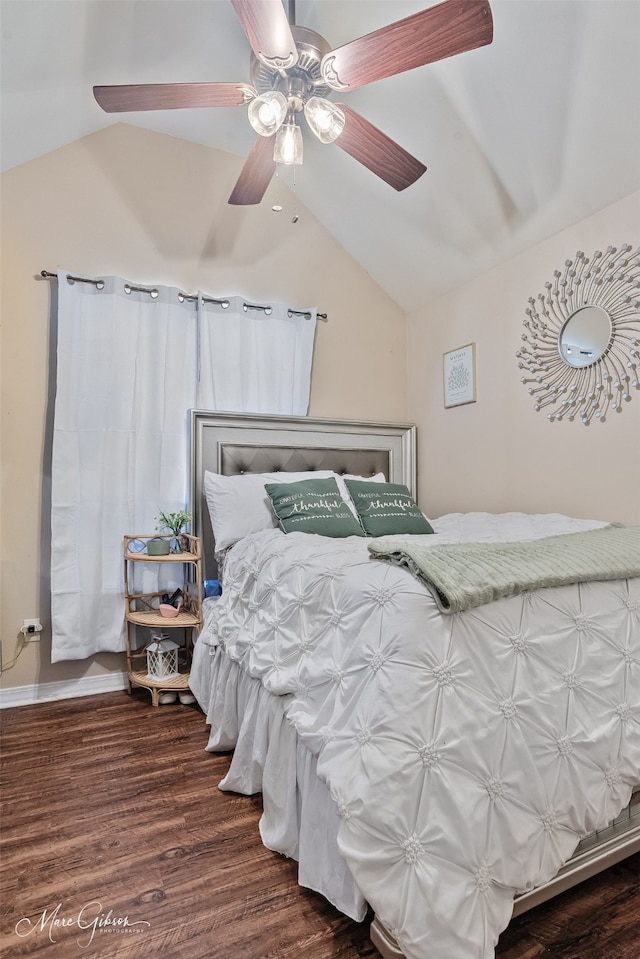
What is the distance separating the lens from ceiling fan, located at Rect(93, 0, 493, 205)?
1417mm

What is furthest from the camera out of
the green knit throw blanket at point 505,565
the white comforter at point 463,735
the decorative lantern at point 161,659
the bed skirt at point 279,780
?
the decorative lantern at point 161,659

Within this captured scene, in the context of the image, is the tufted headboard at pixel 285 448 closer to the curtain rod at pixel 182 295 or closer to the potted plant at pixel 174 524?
the potted plant at pixel 174 524

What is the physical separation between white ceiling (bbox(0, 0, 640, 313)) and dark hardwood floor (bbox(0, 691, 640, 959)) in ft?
7.81

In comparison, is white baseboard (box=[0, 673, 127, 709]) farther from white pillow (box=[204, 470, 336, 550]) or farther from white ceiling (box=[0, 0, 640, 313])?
white ceiling (box=[0, 0, 640, 313])

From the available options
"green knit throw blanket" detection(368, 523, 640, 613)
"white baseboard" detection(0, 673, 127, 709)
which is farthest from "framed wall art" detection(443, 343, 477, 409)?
"white baseboard" detection(0, 673, 127, 709)

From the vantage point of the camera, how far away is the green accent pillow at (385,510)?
2.43 meters

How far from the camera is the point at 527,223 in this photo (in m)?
2.50

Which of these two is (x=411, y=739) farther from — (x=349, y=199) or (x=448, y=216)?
(x=349, y=199)

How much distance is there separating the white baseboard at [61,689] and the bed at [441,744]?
4.42 feet

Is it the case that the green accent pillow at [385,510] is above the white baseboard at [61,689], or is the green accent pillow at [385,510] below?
above

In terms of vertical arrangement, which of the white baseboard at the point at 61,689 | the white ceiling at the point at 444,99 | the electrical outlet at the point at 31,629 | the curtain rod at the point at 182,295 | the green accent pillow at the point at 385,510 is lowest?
the white baseboard at the point at 61,689

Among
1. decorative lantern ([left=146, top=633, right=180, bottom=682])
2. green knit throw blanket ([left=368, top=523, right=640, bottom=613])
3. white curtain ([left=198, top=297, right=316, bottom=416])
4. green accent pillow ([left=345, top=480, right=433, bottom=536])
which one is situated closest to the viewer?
green knit throw blanket ([left=368, top=523, right=640, bottom=613])

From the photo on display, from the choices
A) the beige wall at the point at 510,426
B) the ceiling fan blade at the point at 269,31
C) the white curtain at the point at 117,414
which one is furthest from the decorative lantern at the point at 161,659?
the ceiling fan blade at the point at 269,31

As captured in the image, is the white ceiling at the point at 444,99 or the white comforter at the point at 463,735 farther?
the white ceiling at the point at 444,99
